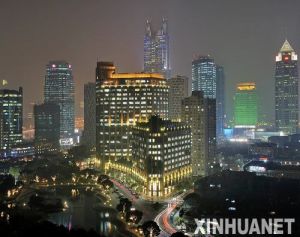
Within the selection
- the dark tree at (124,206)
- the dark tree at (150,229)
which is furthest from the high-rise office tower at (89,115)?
the dark tree at (150,229)

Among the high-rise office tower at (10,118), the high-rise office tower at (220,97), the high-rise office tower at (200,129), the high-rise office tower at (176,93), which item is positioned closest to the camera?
the high-rise office tower at (200,129)

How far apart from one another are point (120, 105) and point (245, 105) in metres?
68.6

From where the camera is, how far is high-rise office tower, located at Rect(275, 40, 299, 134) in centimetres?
9606

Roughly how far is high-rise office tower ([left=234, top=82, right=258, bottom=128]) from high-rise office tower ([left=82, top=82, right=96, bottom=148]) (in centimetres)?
4578

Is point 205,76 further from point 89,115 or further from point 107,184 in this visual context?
point 107,184

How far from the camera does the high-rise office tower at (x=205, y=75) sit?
316ft

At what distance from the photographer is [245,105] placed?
115 metres

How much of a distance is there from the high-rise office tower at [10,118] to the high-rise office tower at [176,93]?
21.4 metres

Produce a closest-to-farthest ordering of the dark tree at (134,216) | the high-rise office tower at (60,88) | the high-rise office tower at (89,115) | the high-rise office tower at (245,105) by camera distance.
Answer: the dark tree at (134,216) < the high-rise office tower at (89,115) < the high-rise office tower at (60,88) < the high-rise office tower at (245,105)

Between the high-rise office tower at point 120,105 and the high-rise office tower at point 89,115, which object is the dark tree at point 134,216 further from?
the high-rise office tower at point 89,115

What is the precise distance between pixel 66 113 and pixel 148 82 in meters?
43.5

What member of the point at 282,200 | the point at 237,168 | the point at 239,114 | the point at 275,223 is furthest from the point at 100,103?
the point at 239,114

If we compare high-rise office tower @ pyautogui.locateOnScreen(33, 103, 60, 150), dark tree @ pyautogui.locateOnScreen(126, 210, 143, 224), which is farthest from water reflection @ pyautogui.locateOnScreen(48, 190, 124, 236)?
high-rise office tower @ pyautogui.locateOnScreen(33, 103, 60, 150)

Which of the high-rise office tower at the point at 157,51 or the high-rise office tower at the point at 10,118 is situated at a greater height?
the high-rise office tower at the point at 157,51
